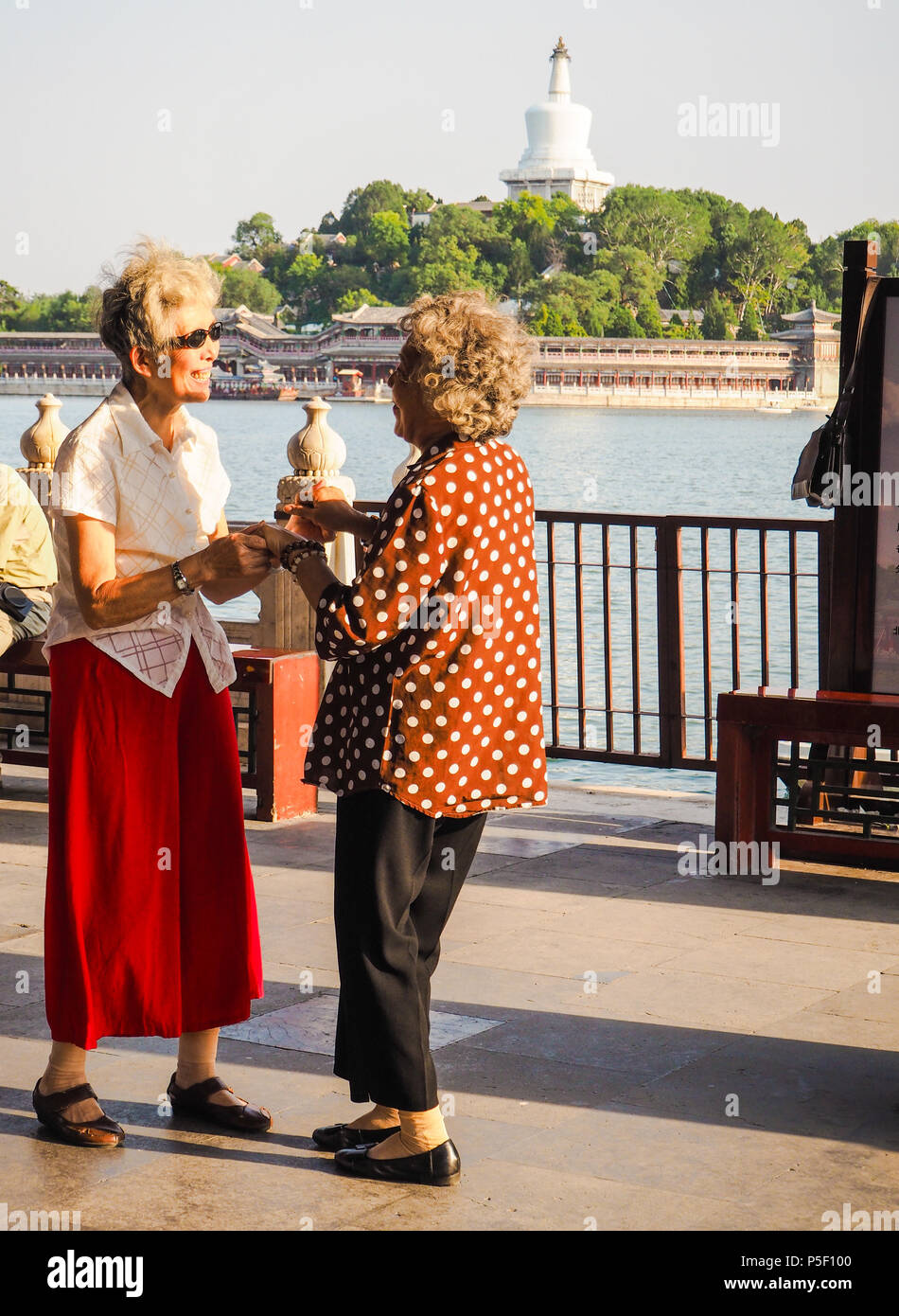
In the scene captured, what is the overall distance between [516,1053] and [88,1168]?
1.10 metres

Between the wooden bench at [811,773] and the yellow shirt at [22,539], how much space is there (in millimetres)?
2789

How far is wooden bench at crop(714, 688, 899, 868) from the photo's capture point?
17.8 feet

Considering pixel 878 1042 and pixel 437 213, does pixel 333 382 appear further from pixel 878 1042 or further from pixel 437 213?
pixel 878 1042

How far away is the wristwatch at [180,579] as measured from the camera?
10.7 feet

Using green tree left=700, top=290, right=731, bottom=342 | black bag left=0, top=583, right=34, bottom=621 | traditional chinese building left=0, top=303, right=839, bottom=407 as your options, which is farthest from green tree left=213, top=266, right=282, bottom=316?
black bag left=0, top=583, right=34, bottom=621

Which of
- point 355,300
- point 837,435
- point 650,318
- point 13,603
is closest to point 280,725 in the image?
point 13,603

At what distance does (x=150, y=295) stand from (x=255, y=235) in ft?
462

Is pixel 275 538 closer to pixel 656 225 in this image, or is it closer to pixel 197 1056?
pixel 197 1056

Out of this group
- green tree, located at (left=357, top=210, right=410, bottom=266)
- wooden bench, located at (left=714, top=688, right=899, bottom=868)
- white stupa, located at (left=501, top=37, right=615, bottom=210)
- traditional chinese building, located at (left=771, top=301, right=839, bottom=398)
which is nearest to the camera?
wooden bench, located at (left=714, top=688, right=899, bottom=868)

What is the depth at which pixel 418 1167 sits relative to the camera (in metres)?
3.18

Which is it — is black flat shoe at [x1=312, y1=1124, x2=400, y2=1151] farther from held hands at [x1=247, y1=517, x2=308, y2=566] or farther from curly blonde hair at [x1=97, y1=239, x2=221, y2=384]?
curly blonde hair at [x1=97, y1=239, x2=221, y2=384]

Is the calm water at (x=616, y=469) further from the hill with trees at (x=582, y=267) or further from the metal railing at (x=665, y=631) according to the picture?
the hill with trees at (x=582, y=267)

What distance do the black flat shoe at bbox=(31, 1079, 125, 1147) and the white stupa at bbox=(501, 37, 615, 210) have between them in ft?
430

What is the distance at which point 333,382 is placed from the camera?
99.6m
